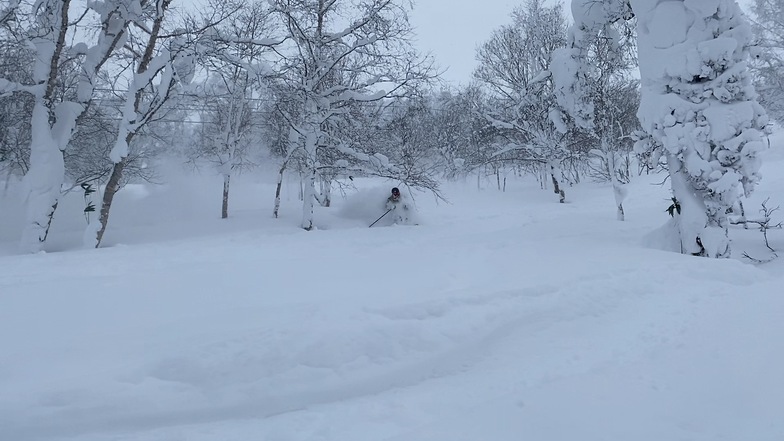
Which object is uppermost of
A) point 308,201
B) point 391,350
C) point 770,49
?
point 770,49

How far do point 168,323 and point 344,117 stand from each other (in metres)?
10.8

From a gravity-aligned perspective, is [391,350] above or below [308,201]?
below

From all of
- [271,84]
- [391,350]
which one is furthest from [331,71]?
[391,350]

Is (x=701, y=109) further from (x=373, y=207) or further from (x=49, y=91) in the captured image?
(x=49, y=91)

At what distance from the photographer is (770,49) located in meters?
19.6

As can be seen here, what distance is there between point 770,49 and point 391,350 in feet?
76.3

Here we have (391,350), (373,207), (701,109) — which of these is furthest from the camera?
(373,207)

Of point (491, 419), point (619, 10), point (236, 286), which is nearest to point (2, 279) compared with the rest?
point (236, 286)

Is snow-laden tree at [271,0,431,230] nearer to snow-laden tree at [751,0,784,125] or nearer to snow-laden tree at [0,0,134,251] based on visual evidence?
snow-laden tree at [0,0,134,251]

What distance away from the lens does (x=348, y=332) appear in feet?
13.9

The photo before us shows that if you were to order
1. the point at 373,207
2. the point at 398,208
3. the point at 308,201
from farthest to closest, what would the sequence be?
1. the point at 373,207
2. the point at 398,208
3. the point at 308,201

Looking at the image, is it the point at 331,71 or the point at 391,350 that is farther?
the point at 331,71

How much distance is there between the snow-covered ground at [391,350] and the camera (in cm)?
316

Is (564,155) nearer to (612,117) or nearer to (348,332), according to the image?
(612,117)
